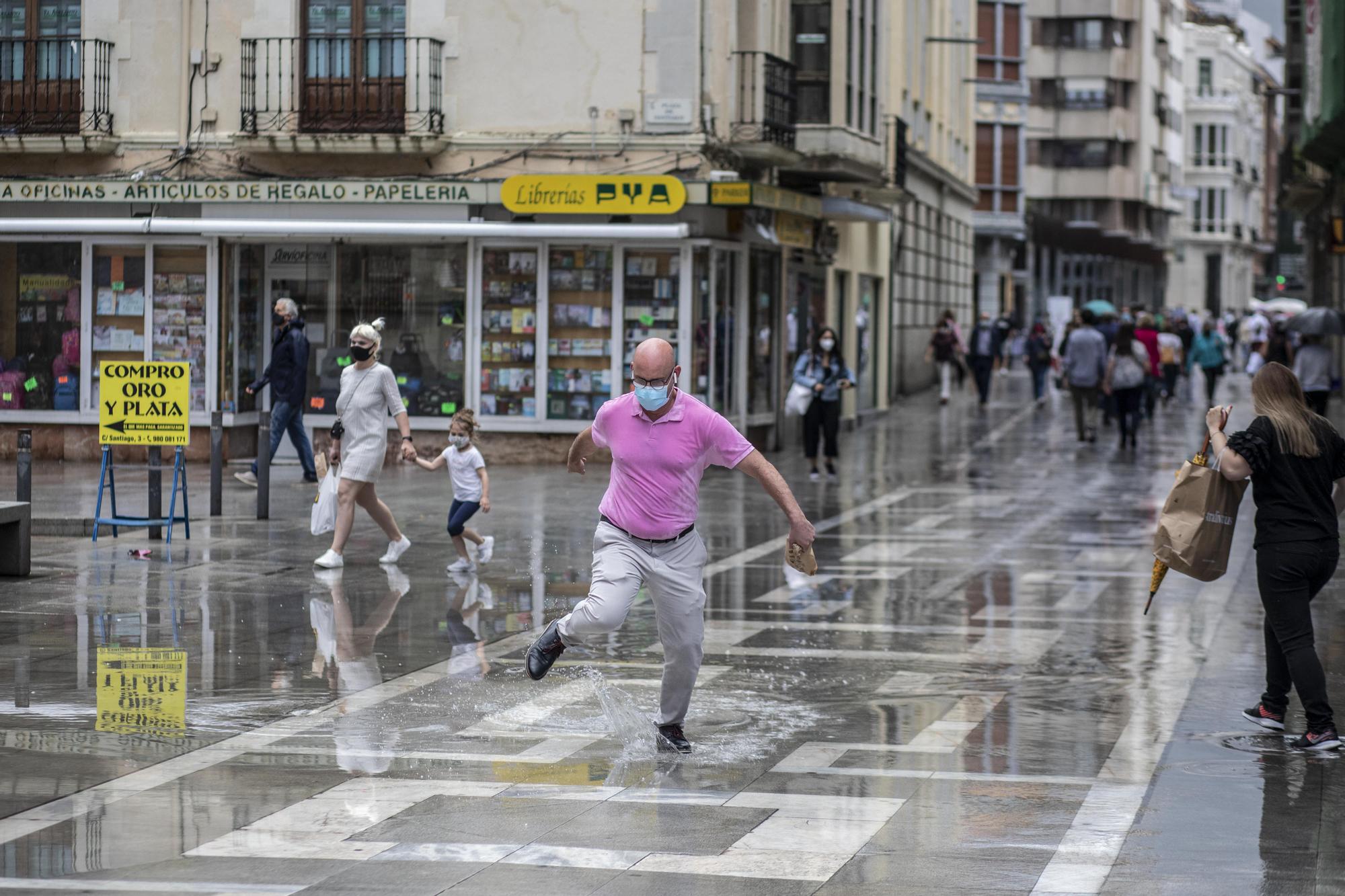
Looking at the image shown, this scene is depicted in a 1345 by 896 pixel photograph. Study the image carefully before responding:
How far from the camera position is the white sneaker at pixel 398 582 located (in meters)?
12.6

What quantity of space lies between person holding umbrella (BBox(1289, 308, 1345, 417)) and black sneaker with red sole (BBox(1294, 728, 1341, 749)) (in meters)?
16.1

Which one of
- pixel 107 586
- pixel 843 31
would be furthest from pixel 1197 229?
pixel 107 586

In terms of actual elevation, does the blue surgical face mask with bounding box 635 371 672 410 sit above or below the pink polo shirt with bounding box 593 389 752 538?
above

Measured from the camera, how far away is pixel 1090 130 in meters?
78.6

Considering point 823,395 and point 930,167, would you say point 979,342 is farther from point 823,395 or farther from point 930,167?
point 823,395

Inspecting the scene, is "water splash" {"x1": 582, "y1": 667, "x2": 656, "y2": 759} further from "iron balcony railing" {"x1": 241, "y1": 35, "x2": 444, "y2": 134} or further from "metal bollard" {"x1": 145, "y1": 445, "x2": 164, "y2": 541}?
"iron balcony railing" {"x1": 241, "y1": 35, "x2": 444, "y2": 134}

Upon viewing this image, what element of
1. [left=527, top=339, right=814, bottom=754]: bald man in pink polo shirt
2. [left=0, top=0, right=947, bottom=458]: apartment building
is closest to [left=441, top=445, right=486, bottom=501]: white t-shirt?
[left=527, top=339, right=814, bottom=754]: bald man in pink polo shirt

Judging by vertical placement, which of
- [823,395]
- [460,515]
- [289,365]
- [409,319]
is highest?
[409,319]

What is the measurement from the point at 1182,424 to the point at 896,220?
8290 mm

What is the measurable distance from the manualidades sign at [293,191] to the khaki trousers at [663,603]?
614 inches

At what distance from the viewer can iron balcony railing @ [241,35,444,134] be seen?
23359mm

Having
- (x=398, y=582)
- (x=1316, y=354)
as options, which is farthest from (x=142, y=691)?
(x=1316, y=354)


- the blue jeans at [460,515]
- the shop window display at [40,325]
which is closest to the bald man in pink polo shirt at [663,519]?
the blue jeans at [460,515]

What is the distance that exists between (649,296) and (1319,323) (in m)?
7.92
